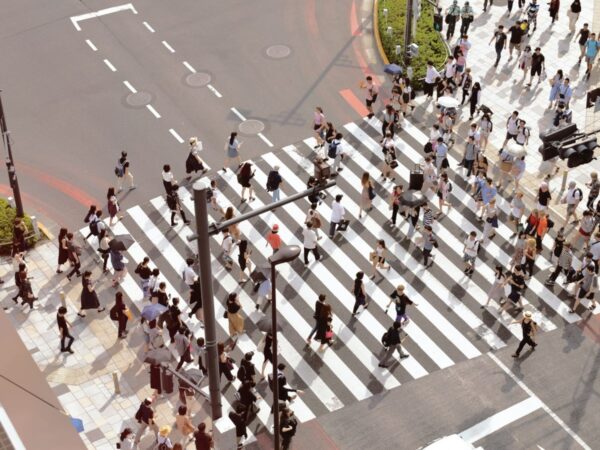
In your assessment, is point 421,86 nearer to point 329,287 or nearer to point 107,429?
point 329,287

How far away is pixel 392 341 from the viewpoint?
27609 mm

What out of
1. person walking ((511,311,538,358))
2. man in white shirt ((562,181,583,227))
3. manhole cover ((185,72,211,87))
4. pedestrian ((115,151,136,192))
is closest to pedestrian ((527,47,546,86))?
man in white shirt ((562,181,583,227))

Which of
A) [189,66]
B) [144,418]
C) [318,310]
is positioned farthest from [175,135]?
[144,418]

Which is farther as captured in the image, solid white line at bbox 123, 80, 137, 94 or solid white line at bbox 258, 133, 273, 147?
solid white line at bbox 123, 80, 137, 94

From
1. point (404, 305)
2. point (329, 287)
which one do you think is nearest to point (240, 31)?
point (329, 287)

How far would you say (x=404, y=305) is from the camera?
27750 millimetres

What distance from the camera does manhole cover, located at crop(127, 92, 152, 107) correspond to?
36.7 m

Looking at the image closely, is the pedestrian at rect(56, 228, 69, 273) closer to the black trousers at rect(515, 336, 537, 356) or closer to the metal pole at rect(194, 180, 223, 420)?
the metal pole at rect(194, 180, 223, 420)

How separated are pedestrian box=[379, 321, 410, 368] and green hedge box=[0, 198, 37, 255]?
10865mm

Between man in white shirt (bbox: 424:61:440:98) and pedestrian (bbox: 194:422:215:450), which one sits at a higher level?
man in white shirt (bbox: 424:61:440:98)

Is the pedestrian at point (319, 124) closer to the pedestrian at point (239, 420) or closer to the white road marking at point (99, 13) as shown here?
the white road marking at point (99, 13)

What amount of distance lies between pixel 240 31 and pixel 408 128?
8318 millimetres

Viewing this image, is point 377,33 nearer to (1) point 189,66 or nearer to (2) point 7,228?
(1) point 189,66

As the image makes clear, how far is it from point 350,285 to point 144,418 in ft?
24.5
